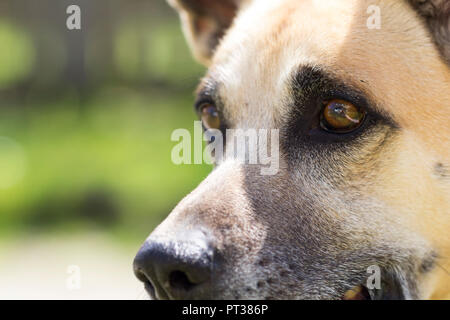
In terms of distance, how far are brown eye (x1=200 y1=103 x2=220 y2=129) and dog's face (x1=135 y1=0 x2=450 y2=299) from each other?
57 centimetres

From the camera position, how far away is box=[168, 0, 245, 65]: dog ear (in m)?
4.60

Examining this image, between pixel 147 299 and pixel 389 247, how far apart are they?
3.77 ft

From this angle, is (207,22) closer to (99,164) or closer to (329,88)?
(329,88)

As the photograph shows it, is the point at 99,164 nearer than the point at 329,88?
No

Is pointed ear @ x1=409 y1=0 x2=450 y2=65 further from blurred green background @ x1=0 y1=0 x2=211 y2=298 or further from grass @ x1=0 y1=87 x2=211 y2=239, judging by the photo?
grass @ x1=0 y1=87 x2=211 y2=239

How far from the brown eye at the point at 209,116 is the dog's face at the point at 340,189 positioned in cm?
57

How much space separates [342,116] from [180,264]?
3.32ft

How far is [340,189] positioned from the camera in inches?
119

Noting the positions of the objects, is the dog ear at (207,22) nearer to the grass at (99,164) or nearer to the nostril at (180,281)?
the nostril at (180,281)

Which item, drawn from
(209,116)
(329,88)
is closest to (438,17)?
(329,88)

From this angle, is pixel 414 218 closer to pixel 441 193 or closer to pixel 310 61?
pixel 441 193

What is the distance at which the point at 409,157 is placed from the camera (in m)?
2.96

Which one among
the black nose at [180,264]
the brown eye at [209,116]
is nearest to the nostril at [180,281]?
the black nose at [180,264]

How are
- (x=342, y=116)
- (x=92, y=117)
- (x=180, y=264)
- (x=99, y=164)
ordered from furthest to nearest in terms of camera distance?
(x=92, y=117) < (x=99, y=164) < (x=342, y=116) < (x=180, y=264)
